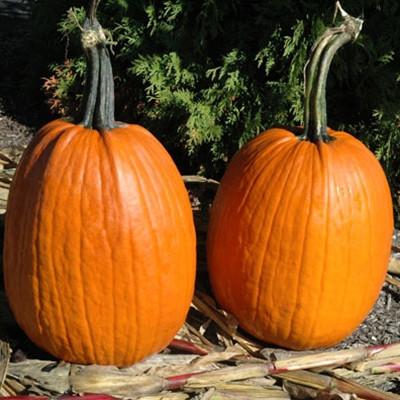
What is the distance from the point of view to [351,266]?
214 centimetres

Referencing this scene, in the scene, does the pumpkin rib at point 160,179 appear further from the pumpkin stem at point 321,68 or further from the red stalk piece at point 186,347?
the pumpkin stem at point 321,68

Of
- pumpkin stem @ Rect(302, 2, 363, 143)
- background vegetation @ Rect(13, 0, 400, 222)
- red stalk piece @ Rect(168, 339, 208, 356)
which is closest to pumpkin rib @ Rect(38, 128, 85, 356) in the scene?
red stalk piece @ Rect(168, 339, 208, 356)

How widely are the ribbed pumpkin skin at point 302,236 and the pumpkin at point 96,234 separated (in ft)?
0.75

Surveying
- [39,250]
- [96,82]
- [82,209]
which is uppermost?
[96,82]

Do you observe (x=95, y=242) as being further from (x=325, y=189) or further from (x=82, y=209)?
(x=325, y=189)

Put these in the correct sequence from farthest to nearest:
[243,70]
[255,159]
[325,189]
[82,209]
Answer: [243,70] < [255,159] < [325,189] < [82,209]

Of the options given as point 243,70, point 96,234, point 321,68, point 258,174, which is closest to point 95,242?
point 96,234

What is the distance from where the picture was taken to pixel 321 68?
6.81 ft

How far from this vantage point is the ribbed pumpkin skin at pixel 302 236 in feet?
6.82

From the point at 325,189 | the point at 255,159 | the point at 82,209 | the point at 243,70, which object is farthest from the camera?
the point at 243,70

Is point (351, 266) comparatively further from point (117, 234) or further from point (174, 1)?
point (174, 1)

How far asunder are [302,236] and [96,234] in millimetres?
612

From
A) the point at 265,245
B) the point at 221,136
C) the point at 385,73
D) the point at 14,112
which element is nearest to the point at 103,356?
the point at 265,245

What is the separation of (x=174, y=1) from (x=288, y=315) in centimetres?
236
